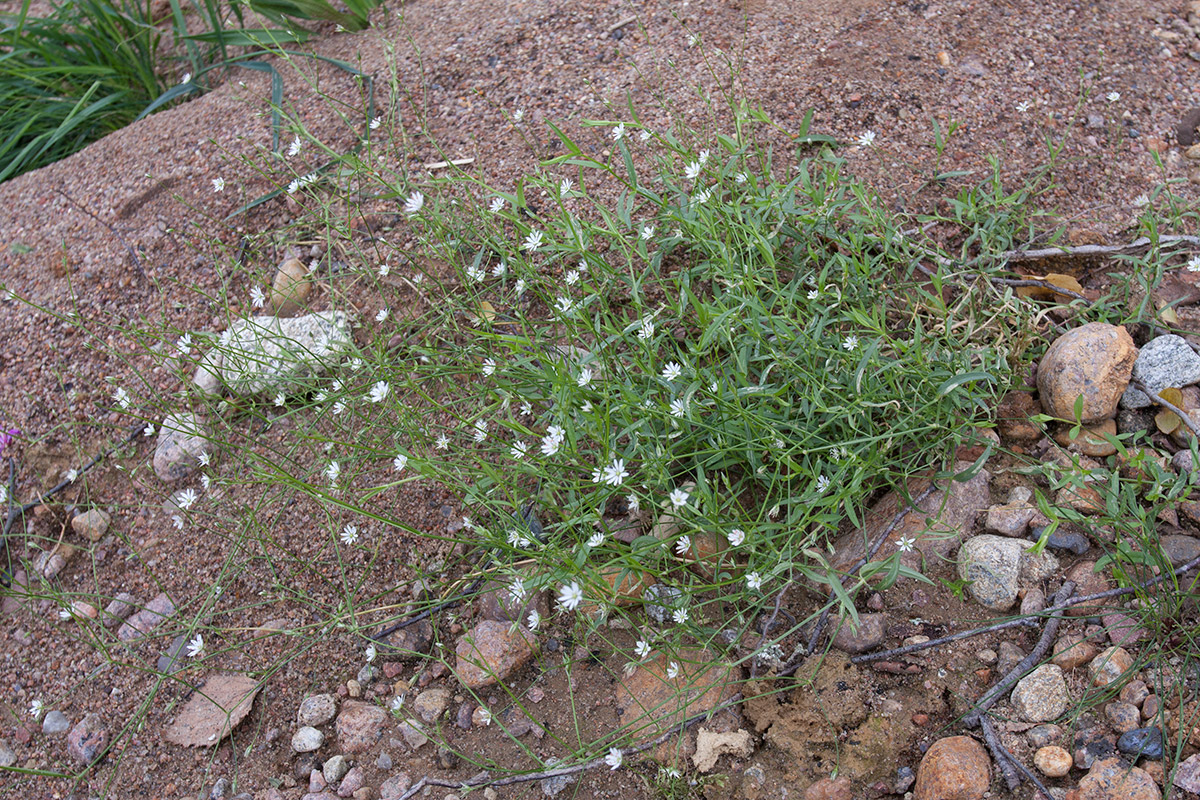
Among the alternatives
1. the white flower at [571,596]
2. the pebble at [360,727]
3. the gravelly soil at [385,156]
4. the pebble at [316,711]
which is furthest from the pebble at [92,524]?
the white flower at [571,596]

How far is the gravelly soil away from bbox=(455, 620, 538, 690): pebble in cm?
9

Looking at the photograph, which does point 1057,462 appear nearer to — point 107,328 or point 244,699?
point 244,699

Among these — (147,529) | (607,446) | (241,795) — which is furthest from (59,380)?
(607,446)

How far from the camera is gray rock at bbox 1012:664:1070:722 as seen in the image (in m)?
1.63

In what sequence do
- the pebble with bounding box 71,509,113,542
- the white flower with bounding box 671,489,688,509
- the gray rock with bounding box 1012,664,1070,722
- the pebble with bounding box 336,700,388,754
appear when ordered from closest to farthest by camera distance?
the gray rock with bounding box 1012,664,1070,722
the white flower with bounding box 671,489,688,509
the pebble with bounding box 336,700,388,754
the pebble with bounding box 71,509,113,542

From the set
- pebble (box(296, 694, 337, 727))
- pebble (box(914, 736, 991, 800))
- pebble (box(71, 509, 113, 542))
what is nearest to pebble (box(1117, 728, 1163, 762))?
pebble (box(914, 736, 991, 800))

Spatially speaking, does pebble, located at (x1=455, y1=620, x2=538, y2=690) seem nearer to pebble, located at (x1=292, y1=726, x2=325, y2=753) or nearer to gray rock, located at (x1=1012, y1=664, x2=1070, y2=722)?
pebble, located at (x1=292, y1=726, x2=325, y2=753)

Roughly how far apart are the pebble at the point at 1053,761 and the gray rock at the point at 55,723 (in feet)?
7.61

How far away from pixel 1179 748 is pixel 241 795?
6.33 ft

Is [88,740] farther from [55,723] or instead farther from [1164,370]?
[1164,370]

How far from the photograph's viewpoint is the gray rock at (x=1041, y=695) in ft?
5.34

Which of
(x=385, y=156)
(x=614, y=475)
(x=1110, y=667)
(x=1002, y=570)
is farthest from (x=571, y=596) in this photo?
(x=385, y=156)

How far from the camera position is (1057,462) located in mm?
1988

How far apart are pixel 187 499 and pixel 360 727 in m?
0.82
